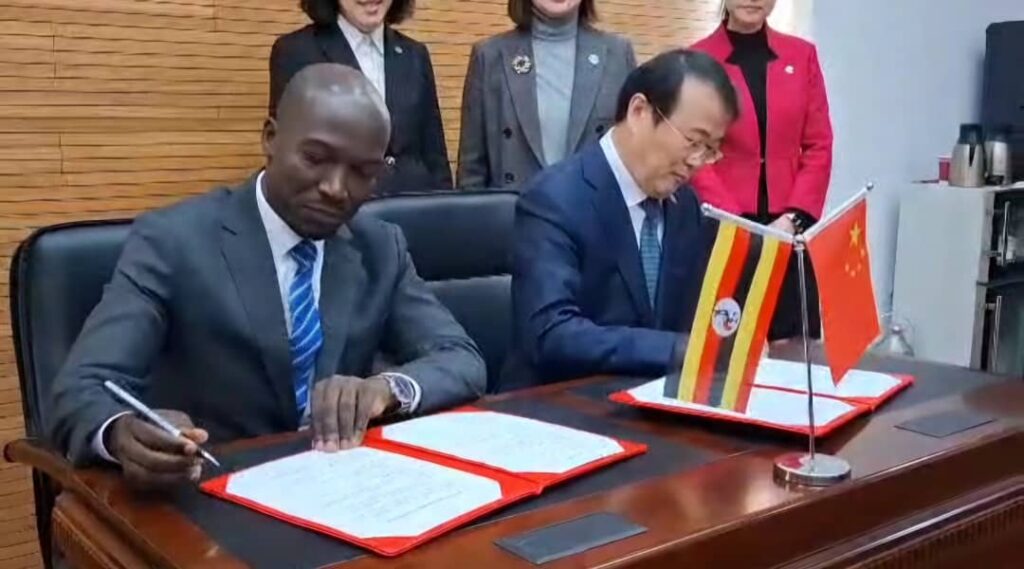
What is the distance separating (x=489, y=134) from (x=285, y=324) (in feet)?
4.38

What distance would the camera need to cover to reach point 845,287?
1343 millimetres

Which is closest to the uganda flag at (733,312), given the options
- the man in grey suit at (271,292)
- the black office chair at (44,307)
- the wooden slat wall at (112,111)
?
the man in grey suit at (271,292)

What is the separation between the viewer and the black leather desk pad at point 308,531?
3.21 feet

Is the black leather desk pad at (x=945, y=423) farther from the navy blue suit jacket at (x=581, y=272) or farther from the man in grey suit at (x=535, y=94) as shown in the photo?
the man in grey suit at (x=535, y=94)

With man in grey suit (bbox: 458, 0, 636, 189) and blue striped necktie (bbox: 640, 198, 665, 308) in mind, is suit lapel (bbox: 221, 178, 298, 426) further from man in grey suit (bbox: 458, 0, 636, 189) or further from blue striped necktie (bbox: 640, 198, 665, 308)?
man in grey suit (bbox: 458, 0, 636, 189)

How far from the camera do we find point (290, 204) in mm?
1569

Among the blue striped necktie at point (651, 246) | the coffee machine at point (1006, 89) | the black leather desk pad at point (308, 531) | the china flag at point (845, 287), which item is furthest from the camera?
the coffee machine at point (1006, 89)

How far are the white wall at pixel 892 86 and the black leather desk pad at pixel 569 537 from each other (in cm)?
366

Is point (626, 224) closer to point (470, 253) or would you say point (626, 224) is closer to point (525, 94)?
point (470, 253)

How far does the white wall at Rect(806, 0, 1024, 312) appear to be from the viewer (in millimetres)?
4484

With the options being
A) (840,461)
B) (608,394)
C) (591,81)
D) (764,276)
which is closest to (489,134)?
(591,81)

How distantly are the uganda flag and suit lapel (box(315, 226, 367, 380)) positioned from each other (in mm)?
509

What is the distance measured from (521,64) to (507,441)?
64.6 inches

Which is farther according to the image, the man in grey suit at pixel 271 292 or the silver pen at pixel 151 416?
the man in grey suit at pixel 271 292
